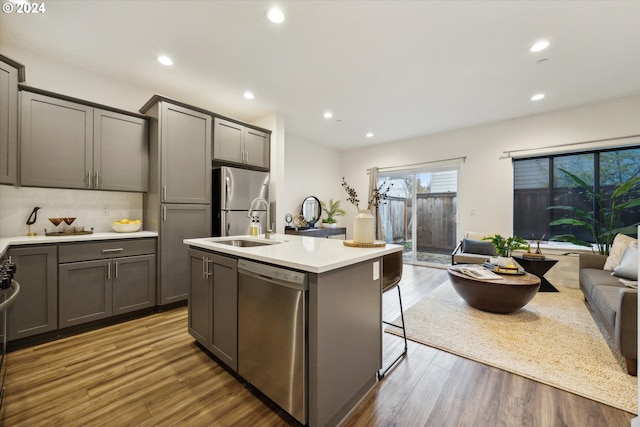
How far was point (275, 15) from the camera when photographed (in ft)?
6.75

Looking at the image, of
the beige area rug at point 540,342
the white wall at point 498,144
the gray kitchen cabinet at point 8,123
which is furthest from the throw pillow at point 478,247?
the gray kitchen cabinet at point 8,123

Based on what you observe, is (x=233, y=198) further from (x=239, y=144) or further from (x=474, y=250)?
(x=474, y=250)

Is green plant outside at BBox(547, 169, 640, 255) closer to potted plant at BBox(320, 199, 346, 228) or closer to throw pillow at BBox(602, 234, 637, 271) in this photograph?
throw pillow at BBox(602, 234, 637, 271)

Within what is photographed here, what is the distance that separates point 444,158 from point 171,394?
5403 millimetres

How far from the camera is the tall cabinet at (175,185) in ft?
9.47

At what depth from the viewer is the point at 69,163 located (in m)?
2.56

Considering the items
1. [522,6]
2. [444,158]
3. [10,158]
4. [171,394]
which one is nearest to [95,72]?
[10,158]

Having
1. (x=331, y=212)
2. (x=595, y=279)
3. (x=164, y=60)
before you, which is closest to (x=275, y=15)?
(x=164, y=60)

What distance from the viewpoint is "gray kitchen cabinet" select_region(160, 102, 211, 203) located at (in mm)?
2924

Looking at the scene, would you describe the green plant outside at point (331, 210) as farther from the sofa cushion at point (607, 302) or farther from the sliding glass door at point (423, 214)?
the sofa cushion at point (607, 302)

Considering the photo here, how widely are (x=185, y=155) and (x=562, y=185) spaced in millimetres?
5761

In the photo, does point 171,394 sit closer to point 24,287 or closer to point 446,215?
point 24,287

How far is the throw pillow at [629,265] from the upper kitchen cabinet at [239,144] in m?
4.43

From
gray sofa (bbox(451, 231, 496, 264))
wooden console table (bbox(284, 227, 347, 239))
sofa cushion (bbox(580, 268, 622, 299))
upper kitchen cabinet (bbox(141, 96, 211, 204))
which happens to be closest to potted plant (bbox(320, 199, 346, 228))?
wooden console table (bbox(284, 227, 347, 239))
